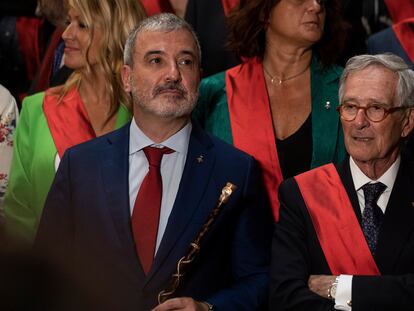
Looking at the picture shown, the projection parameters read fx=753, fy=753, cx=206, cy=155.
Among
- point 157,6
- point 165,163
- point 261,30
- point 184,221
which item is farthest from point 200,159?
point 157,6

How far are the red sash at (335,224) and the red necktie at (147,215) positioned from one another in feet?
1.64

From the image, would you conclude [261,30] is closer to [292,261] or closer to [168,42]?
[168,42]

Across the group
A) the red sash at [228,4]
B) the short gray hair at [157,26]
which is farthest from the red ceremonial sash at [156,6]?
the short gray hair at [157,26]

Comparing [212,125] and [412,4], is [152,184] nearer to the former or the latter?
[212,125]

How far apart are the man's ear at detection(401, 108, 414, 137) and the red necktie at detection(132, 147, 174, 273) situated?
0.89m

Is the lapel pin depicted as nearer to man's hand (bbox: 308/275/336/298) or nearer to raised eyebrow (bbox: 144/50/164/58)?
raised eyebrow (bbox: 144/50/164/58)

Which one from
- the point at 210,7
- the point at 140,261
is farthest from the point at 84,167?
the point at 210,7

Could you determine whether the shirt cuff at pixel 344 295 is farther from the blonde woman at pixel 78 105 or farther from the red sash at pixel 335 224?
the blonde woman at pixel 78 105

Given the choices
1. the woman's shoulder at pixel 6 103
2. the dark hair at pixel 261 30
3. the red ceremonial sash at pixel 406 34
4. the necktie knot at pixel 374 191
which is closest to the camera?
the necktie knot at pixel 374 191

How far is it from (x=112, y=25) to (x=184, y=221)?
1.14m

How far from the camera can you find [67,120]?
327 centimetres

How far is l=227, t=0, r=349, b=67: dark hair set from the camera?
3.31m

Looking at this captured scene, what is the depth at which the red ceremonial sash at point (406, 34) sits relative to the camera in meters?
3.57

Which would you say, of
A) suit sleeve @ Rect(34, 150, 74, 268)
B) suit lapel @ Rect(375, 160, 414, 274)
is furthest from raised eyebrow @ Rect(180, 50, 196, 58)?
suit lapel @ Rect(375, 160, 414, 274)
